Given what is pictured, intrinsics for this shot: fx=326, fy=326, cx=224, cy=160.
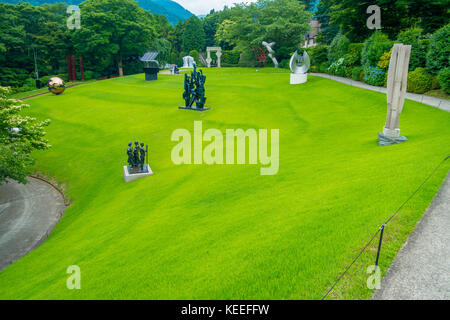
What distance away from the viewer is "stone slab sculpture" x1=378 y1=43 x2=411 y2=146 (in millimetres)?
15391

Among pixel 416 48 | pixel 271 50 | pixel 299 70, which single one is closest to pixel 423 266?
pixel 416 48

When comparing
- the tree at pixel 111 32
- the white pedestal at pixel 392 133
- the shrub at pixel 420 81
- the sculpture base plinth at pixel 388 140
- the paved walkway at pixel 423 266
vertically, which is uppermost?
the tree at pixel 111 32

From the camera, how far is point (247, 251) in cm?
831

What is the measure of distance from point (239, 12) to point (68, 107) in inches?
1735

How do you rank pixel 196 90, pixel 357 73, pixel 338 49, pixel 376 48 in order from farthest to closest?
pixel 338 49
pixel 357 73
pixel 196 90
pixel 376 48

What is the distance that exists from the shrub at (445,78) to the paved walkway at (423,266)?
65.9 feet

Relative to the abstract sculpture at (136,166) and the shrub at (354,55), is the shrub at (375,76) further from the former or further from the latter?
the abstract sculpture at (136,166)

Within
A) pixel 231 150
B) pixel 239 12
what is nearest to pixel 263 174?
pixel 231 150

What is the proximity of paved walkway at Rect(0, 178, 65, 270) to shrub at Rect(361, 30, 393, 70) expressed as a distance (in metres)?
31.7


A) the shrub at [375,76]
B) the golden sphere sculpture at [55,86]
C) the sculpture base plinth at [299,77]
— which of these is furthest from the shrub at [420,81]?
the golden sphere sculpture at [55,86]

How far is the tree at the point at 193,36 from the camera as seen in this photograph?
107938 mm

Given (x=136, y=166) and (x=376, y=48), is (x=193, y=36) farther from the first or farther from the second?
(x=136, y=166)

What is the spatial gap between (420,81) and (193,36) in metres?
91.3

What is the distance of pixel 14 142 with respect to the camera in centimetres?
1931
